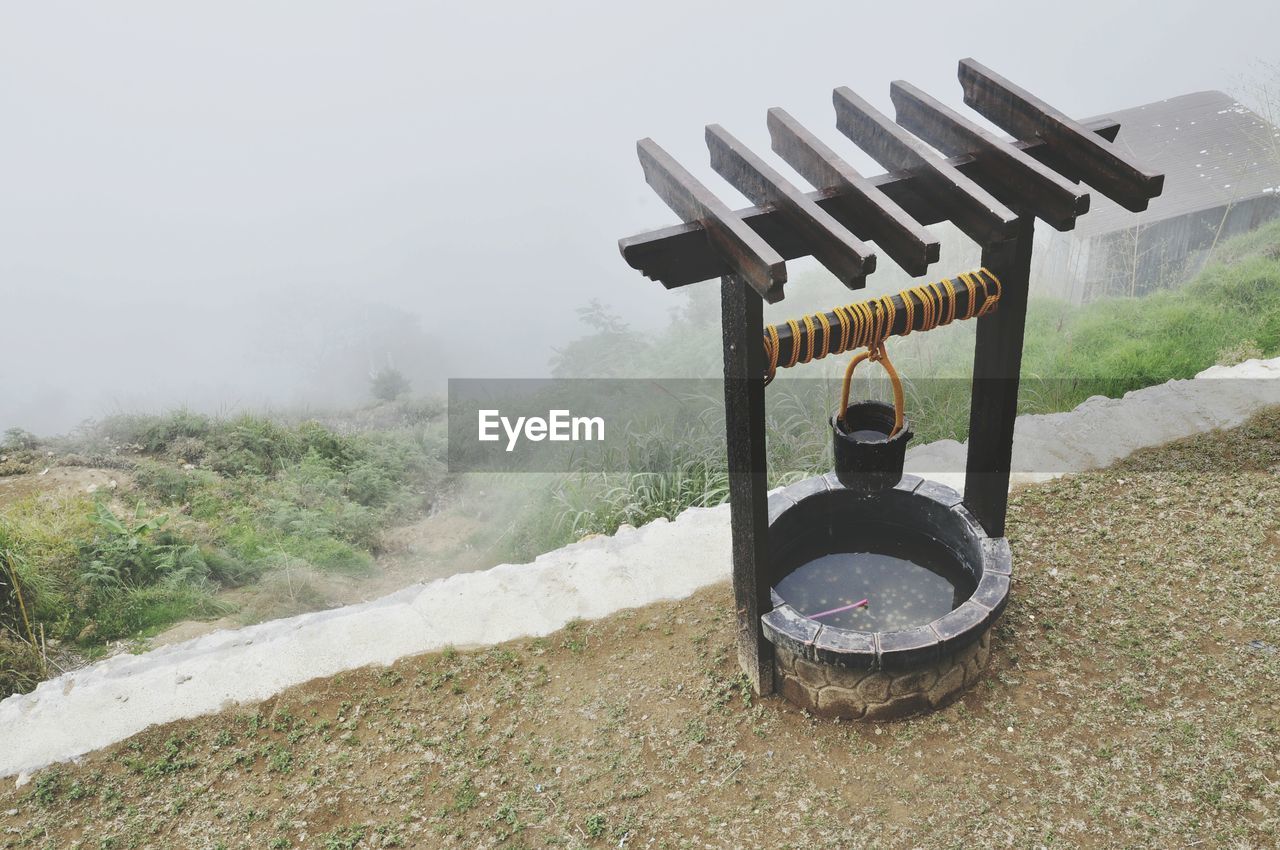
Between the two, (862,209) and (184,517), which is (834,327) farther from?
(184,517)

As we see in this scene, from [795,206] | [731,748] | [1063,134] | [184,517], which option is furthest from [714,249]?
[184,517]

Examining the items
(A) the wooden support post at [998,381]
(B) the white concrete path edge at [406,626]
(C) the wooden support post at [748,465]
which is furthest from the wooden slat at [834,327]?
(B) the white concrete path edge at [406,626]

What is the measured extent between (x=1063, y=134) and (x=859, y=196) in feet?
2.72

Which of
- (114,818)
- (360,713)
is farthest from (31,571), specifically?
(360,713)

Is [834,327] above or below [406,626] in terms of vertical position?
above

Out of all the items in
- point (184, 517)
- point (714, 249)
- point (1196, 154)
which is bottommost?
point (184, 517)

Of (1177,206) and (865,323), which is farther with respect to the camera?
(1177,206)

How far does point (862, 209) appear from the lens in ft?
7.97

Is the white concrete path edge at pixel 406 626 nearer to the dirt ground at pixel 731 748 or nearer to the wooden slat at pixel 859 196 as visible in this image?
the dirt ground at pixel 731 748

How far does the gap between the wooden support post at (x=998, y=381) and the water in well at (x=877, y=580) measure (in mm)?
274

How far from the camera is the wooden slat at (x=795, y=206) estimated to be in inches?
86.7

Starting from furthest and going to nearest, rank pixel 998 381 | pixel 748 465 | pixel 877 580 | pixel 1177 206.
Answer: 1. pixel 1177 206
2. pixel 877 580
3. pixel 998 381
4. pixel 748 465

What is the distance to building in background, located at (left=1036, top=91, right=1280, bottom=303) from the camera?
9359 millimetres

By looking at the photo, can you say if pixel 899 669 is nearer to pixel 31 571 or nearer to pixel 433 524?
pixel 31 571
